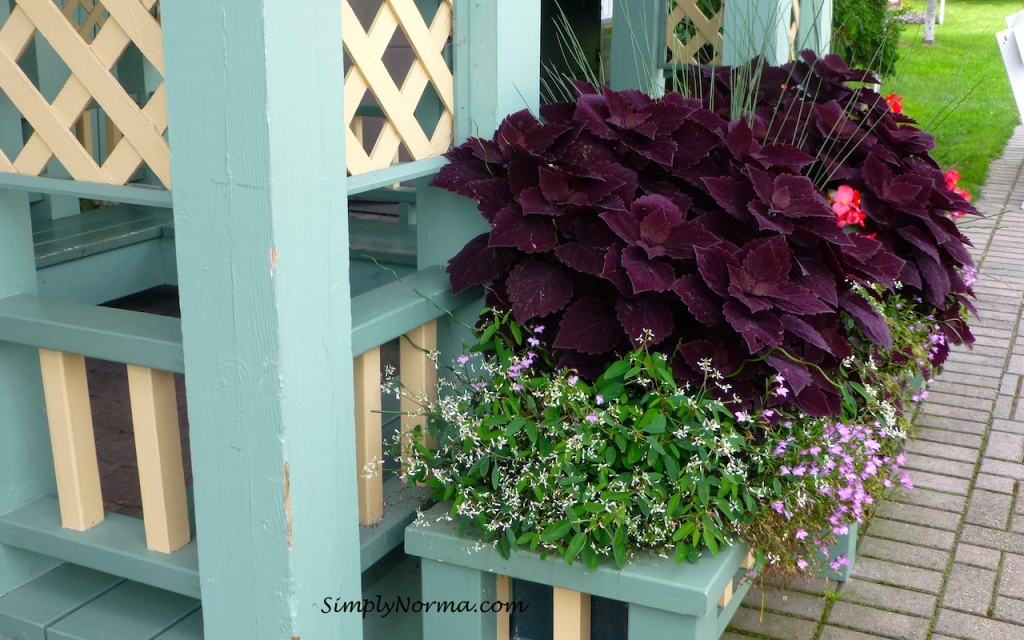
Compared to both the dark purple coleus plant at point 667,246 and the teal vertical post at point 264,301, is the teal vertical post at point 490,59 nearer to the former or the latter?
the dark purple coleus plant at point 667,246

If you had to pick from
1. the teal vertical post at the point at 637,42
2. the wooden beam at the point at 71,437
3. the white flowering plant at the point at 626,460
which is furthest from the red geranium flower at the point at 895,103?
the wooden beam at the point at 71,437

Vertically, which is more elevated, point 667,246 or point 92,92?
point 92,92

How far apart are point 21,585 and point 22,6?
46.0 inches

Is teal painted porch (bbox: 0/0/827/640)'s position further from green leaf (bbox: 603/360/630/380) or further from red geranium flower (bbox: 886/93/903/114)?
red geranium flower (bbox: 886/93/903/114)

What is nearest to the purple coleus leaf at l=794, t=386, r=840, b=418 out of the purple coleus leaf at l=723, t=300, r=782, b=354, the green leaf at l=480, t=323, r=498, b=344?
the purple coleus leaf at l=723, t=300, r=782, b=354

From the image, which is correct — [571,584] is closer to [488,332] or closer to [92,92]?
[488,332]

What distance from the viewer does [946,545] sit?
2838 millimetres

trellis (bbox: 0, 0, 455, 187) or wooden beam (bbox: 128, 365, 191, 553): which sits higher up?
trellis (bbox: 0, 0, 455, 187)

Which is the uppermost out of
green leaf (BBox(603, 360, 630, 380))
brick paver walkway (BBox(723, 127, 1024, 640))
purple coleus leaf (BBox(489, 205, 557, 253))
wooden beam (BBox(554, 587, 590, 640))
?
purple coleus leaf (BBox(489, 205, 557, 253))

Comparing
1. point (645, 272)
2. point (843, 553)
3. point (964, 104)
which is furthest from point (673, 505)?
point (964, 104)

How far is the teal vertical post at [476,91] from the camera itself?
2008 millimetres

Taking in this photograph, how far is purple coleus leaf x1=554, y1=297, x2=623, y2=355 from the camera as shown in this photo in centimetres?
186

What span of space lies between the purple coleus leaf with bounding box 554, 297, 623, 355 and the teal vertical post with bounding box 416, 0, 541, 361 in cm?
34

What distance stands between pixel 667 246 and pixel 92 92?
3.41 ft
